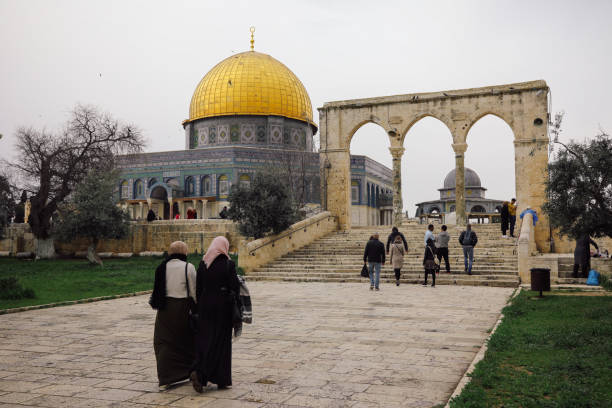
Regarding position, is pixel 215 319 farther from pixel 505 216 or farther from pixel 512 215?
pixel 512 215

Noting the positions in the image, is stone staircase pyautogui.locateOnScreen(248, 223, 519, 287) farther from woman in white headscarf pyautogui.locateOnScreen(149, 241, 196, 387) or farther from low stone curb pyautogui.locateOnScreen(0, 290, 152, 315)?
woman in white headscarf pyautogui.locateOnScreen(149, 241, 196, 387)

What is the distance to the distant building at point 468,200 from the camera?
50.1 meters

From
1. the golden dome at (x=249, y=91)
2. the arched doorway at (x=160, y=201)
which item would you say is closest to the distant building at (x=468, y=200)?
the golden dome at (x=249, y=91)

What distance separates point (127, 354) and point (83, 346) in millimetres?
815

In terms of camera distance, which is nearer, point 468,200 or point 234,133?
point 234,133

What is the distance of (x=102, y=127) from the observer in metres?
22.9

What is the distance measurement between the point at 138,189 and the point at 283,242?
81.0ft

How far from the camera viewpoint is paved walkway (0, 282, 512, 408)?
14.8 feet

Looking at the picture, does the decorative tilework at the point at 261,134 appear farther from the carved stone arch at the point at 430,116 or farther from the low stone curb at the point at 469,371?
the low stone curb at the point at 469,371

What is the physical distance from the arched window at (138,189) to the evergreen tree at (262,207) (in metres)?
23.0

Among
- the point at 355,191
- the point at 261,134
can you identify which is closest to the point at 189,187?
the point at 261,134

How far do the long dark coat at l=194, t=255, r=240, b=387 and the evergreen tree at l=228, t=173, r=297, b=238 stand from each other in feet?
43.5

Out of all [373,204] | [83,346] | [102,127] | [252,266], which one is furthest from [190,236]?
[373,204]

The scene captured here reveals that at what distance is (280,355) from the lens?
238 inches
